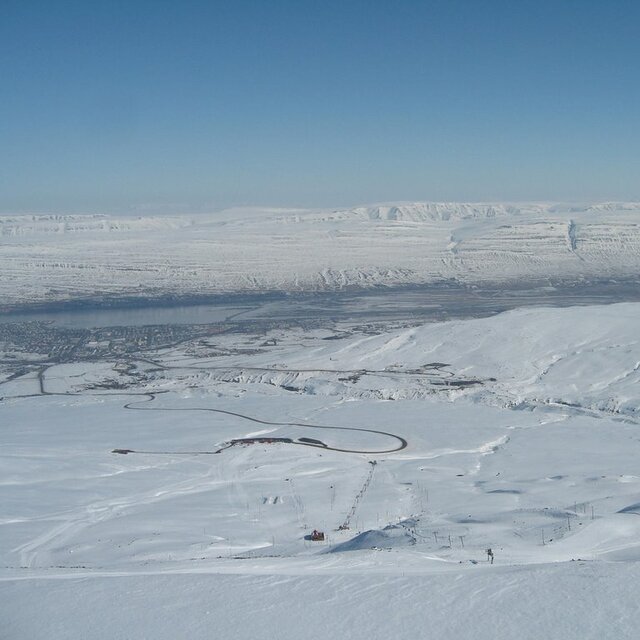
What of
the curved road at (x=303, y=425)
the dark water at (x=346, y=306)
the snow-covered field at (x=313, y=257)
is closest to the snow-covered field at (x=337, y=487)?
the curved road at (x=303, y=425)

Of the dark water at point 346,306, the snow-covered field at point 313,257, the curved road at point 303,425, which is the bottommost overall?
the curved road at point 303,425

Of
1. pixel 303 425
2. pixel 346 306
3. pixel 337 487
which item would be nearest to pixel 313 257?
pixel 346 306

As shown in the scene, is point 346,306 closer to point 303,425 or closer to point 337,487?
point 303,425

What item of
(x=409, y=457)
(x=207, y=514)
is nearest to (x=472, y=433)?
(x=409, y=457)

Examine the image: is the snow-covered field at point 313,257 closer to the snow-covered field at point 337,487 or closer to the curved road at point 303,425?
the snow-covered field at point 337,487

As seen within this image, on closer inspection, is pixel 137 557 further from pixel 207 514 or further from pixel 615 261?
pixel 615 261

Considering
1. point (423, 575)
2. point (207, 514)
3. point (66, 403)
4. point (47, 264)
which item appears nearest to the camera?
point (423, 575)
